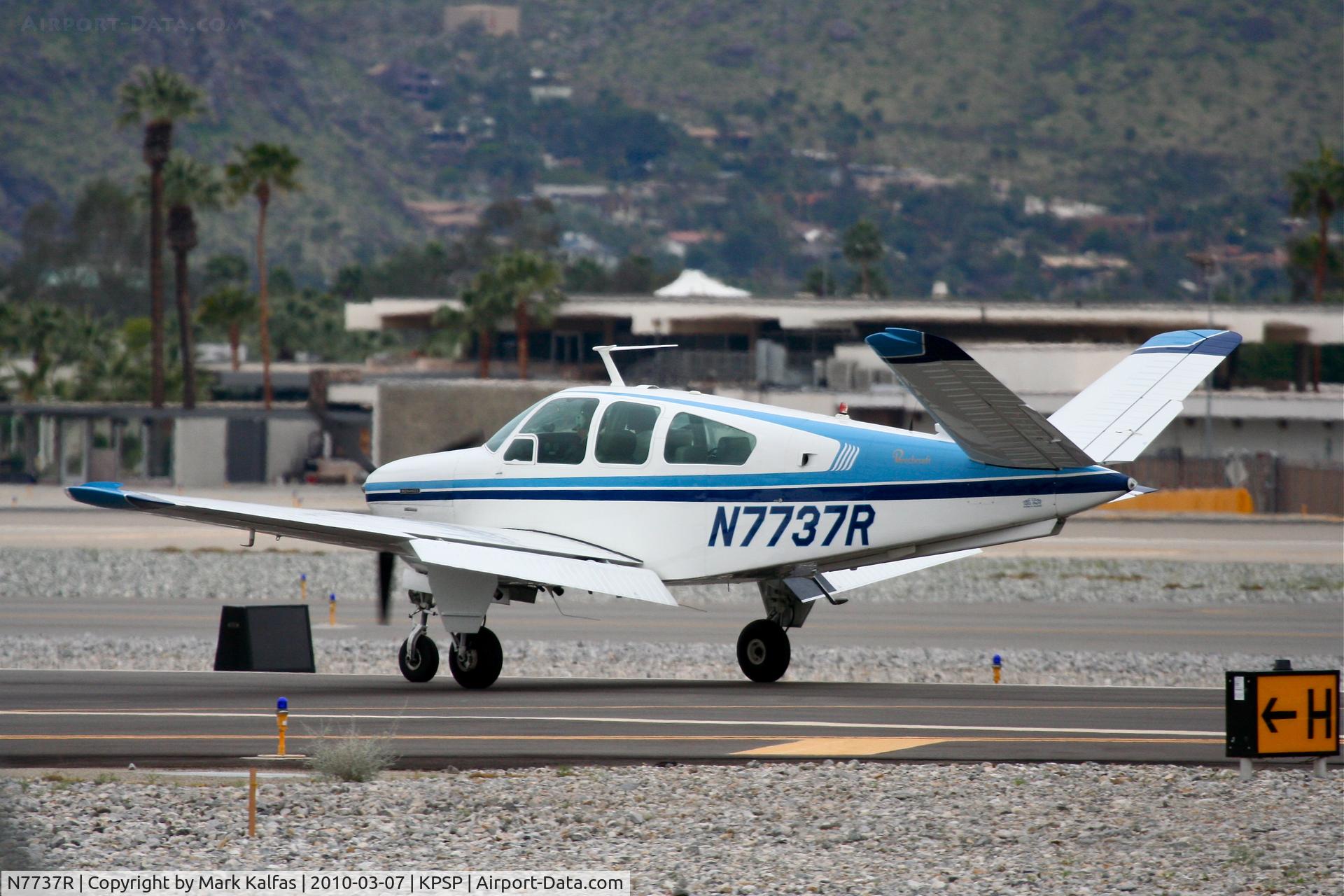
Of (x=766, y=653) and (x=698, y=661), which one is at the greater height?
(x=766, y=653)

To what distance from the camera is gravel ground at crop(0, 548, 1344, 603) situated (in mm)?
34344

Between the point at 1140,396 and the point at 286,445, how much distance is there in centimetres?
7080

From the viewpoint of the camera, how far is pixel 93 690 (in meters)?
17.2

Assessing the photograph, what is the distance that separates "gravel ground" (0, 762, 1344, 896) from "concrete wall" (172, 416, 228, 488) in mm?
71017

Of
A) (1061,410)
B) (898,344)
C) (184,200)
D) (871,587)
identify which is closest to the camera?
(898,344)

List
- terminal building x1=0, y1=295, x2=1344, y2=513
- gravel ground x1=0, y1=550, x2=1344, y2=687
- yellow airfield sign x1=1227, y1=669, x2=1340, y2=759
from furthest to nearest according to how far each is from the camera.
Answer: terminal building x1=0, y1=295, x2=1344, y2=513 < gravel ground x1=0, y1=550, x2=1344, y2=687 < yellow airfield sign x1=1227, y1=669, x2=1340, y2=759

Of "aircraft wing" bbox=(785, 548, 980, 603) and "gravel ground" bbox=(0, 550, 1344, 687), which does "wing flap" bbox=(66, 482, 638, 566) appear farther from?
"gravel ground" bbox=(0, 550, 1344, 687)

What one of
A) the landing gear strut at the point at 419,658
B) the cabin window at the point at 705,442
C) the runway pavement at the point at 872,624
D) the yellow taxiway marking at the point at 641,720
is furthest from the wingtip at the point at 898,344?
the runway pavement at the point at 872,624

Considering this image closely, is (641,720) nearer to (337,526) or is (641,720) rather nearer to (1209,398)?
(337,526)

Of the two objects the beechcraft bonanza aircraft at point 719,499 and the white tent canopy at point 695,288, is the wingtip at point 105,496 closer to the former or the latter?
the beechcraft bonanza aircraft at point 719,499

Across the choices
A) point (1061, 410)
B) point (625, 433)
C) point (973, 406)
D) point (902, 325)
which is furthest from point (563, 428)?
point (902, 325)

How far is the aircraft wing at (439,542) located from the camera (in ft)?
51.0

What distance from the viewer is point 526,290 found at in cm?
9019

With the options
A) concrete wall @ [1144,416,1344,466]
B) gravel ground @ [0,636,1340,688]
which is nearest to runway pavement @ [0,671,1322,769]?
gravel ground @ [0,636,1340,688]
